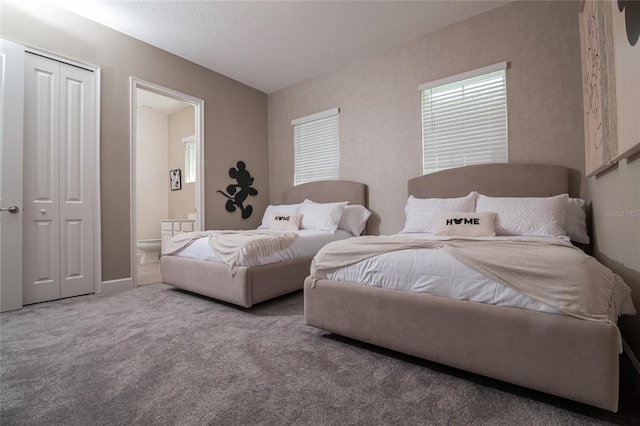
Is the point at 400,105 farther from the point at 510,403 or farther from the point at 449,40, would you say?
the point at 510,403

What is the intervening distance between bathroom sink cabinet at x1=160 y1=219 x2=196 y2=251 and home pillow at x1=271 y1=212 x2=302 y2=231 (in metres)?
2.05

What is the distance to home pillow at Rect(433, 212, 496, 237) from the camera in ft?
7.55

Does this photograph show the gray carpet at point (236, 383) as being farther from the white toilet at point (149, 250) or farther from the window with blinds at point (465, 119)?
the white toilet at point (149, 250)

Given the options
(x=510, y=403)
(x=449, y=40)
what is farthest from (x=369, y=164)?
(x=510, y=403)

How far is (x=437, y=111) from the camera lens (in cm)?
330

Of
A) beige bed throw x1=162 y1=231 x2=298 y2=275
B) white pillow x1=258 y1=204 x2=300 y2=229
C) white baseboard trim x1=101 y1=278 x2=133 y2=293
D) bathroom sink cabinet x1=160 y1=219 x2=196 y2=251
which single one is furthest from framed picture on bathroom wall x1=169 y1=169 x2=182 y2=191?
beige bed throw x1=162 y1=231 x2=298 y2=275

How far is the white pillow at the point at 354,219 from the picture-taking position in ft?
12.0

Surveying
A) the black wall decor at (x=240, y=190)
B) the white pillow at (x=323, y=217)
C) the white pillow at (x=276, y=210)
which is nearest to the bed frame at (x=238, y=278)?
the white pillow at (x=323, y=217)

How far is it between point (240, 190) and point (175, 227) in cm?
145

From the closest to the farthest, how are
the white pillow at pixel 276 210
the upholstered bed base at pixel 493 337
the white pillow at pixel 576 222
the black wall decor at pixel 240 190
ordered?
the upholstered bed base at pixel 493 337 < the white pillow at pixel 576 222 < the white pillow at pixel 276 210 < the black wall decor at pixel 240 190

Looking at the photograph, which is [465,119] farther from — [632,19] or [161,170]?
[161,170]

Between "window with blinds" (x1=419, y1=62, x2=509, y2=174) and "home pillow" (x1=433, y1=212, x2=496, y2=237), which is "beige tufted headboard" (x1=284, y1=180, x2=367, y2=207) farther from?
"home pillow" (x1=433, y1=212, x2=496, y2=237)

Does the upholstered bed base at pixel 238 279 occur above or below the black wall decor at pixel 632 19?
below

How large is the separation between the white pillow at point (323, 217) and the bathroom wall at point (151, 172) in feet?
11.9
